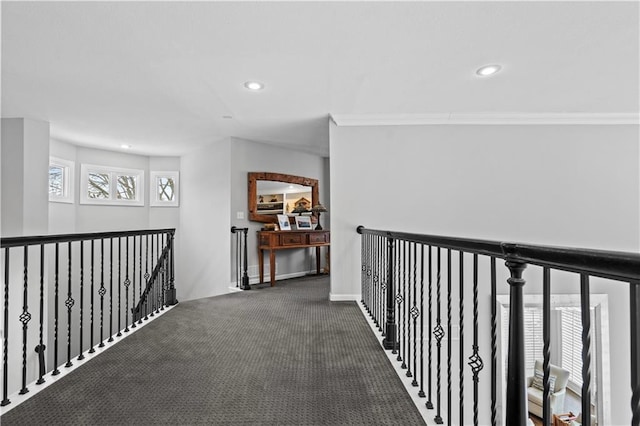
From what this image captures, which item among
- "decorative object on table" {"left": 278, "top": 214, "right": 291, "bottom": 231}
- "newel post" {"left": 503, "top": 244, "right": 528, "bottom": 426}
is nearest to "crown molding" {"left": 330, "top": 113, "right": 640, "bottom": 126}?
"decorative object on table" {"left": 278, "top": 214, "right": 291, "bottom": 231}

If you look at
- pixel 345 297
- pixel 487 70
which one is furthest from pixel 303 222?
pixel 487 70

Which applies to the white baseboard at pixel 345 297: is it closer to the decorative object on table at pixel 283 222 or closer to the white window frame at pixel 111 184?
→ the decorative object on table at pixel 283 222

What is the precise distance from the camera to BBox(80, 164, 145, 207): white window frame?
581 centimetres

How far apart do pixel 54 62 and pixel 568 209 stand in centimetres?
520

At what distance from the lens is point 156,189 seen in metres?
6.59

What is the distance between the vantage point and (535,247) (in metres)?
0.93

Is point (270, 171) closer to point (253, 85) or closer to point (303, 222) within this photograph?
point (303, 222)

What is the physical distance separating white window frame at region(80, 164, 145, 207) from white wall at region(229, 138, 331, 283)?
2394 millimetres

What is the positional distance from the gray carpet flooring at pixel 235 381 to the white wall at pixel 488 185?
1443mm

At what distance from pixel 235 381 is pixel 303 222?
155 inches

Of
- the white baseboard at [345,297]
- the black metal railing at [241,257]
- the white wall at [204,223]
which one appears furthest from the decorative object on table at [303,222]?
the white baseboard at [345,297]

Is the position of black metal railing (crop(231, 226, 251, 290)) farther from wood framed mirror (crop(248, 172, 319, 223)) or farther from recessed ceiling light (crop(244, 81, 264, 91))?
recessed ceiling light (crop(244, 81, 264, 91))

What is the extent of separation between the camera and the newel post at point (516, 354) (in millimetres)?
1021

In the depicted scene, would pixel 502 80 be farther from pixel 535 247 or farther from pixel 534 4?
pixel 535 247
